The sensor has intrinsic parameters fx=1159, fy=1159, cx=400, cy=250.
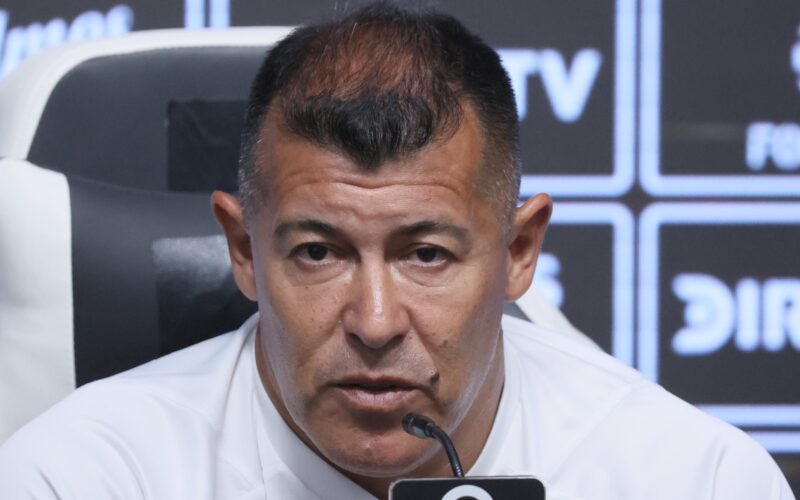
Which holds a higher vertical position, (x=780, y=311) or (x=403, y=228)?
(x=403, y=228)

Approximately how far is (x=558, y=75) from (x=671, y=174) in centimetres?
25

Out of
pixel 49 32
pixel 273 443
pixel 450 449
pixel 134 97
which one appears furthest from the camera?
pixel 49 32

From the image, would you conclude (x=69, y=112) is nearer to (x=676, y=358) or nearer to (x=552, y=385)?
(x=552, y=385)

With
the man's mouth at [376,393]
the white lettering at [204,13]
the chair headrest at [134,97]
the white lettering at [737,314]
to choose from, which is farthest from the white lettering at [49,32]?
the man's mouth at [376,393]

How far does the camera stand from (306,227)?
0.89 metres

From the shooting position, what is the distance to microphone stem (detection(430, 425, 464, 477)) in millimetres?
735

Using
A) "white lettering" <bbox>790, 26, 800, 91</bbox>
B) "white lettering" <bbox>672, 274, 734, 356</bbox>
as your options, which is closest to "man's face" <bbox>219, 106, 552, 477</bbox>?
"white lettering" <bbox>672, 274, 734, 356</bbox>

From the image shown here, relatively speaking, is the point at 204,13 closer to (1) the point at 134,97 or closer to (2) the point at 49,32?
(2) the point at 49,32

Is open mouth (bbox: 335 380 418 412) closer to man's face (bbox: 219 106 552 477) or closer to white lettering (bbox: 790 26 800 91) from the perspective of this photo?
man's face (bbox: 219 106 552 477)

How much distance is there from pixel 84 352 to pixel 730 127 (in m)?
1.23

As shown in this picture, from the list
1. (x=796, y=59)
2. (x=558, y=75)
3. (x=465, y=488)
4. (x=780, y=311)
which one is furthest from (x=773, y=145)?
(x=465, y=488)

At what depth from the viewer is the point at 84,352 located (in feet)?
3.43

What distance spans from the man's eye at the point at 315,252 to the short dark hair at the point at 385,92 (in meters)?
0.07

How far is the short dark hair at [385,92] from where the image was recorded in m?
0.88
